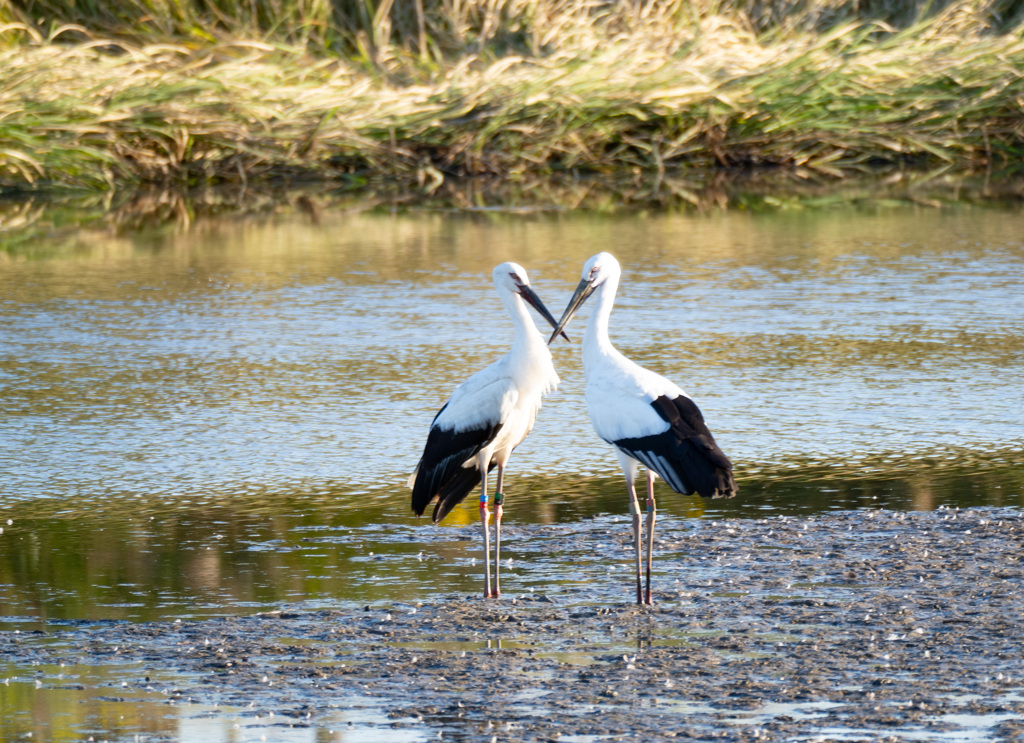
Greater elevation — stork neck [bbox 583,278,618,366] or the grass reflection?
stork neck [bbox 583,278,618,366]

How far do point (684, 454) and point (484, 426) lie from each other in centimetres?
81

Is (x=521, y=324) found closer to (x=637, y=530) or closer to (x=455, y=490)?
(x=455, y=490)

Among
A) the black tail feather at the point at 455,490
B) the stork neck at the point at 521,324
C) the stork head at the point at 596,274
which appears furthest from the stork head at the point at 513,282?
the black tail feather at the point at 455,490

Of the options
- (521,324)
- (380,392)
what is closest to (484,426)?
(521,324)

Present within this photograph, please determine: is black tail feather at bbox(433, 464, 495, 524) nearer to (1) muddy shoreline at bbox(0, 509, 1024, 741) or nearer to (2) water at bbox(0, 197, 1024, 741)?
(2) water at bbox(0, 197, 1024, 741)

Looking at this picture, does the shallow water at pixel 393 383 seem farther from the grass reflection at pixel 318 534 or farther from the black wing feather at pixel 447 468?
the black wing feather at pixel 447 468

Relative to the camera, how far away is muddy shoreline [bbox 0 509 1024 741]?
165 inches

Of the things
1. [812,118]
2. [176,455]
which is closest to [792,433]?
[176,455]

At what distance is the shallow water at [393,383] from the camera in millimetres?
6047

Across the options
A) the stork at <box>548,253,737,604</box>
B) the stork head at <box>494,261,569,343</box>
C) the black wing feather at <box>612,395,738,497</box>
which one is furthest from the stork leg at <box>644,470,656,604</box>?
the stork head at <box>494,261,569,343</box>

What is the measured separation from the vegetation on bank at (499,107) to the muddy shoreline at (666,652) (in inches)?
470

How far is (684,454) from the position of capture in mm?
5195

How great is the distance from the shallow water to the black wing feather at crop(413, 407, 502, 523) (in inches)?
8.2

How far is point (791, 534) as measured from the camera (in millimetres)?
6012
